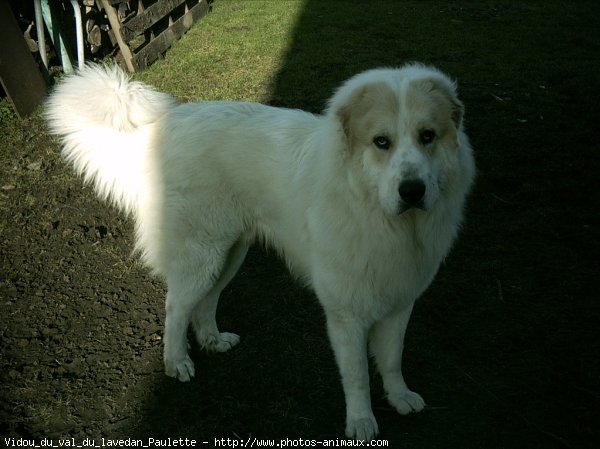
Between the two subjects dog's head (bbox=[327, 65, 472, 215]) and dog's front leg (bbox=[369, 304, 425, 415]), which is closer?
dog's head (bbox=[327, 65, 472, 215])

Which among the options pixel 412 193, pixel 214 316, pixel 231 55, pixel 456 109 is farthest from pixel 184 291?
pixel 231 55

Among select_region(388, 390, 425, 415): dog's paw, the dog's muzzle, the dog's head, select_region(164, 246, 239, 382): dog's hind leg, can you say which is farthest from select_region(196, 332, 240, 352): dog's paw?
the dog's muzzle

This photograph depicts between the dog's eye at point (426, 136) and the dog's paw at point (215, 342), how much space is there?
5.38 feet

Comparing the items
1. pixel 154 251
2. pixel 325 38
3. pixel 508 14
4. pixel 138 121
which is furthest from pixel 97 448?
pixel 508 14

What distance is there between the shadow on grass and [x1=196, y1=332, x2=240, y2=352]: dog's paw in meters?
0.05

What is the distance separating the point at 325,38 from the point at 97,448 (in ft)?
21.7

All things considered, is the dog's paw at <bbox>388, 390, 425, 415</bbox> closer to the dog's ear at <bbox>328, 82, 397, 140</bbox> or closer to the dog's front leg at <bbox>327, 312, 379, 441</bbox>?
the dog's front leg at <bbox>327, 312, 379, 441</bbox>

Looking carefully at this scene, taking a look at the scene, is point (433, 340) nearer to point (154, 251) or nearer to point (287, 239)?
point (287, 239)

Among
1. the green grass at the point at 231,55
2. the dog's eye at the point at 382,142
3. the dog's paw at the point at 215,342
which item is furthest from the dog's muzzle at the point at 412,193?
the green grass at the point at 231,55

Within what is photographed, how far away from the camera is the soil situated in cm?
270

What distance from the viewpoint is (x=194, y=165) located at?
2682 mm

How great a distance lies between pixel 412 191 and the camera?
2.05 meters

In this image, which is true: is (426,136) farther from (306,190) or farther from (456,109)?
(306,190)

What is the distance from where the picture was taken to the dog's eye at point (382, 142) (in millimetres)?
2139
